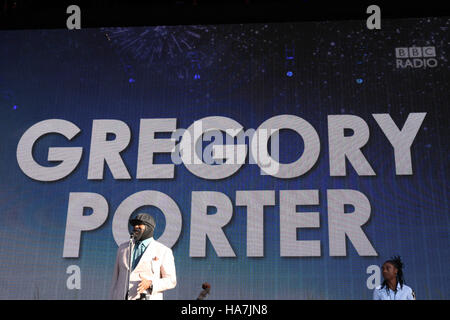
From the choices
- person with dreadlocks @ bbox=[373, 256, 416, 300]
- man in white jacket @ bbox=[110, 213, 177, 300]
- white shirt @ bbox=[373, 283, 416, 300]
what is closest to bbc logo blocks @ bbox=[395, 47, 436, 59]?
person with dreadlocks @ bbox=[373, 256, 416, 300]

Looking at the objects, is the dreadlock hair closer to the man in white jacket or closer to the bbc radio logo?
the man in white jacket

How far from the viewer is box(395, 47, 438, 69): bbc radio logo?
18.1 ft

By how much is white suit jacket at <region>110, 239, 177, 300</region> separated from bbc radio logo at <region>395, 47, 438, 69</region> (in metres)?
3.25

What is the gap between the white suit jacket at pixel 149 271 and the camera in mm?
3697

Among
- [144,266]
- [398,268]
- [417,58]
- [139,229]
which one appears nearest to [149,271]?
[144,266]

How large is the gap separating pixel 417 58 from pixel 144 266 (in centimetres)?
356

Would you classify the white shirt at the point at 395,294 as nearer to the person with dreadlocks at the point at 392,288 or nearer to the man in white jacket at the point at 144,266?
the person with dreadlocks at the point at 392,288

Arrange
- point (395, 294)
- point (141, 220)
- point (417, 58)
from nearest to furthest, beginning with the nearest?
point (141, 220), point (395, 294), point (417, 58)

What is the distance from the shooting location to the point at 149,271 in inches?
149

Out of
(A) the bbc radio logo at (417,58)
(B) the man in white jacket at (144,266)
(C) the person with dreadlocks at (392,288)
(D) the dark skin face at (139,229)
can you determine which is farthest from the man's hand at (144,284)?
(A) the bbc radio logo at (417,58)

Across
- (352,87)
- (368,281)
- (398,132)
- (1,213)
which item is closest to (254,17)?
(352,87)

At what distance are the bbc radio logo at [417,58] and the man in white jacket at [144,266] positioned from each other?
324 cm

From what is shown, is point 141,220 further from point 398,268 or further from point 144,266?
point 398,268

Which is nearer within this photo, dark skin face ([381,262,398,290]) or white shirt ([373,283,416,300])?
white shirt ([373,283,416,300])
